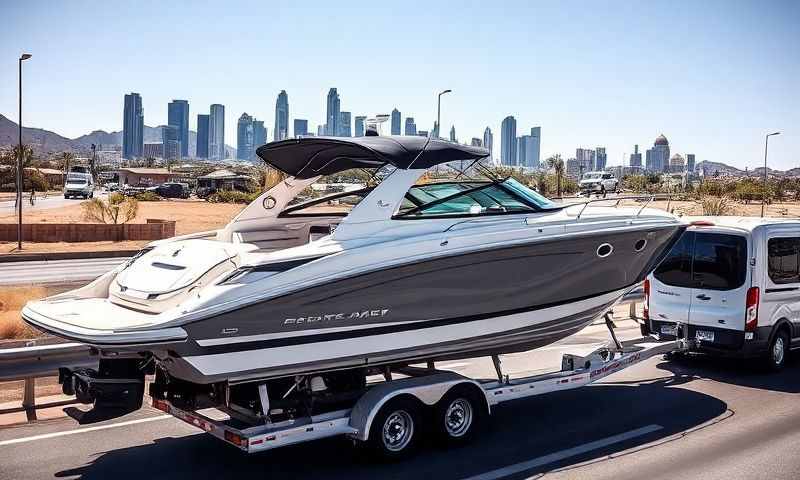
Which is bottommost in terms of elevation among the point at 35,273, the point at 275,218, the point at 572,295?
the point at 35,273

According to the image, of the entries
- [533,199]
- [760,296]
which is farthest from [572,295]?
[760,296]

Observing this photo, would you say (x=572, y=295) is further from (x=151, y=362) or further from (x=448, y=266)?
(x=151, y=362)

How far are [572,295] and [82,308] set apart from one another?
4812 millimetres

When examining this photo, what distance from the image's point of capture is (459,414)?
7.47 m

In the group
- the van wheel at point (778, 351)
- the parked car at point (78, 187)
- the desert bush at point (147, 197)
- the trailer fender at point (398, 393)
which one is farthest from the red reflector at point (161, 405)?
the desert bush at point (147, 197)

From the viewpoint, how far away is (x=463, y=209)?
315 inches

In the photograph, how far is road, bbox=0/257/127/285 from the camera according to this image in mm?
20344

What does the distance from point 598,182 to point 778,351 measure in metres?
55.2

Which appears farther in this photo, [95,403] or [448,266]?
[448,266]

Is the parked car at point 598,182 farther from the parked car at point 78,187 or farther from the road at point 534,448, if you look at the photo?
the road at point 534,448

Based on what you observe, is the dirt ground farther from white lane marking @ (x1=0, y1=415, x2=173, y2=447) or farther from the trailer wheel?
the trailer wheel

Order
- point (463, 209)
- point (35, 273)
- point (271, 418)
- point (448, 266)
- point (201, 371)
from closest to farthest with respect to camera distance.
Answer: point (201, 371)
point (271, 418)
point (448, 266)
point (463, 209)
point (35, 273)

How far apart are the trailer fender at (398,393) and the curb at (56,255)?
2249 centimetres

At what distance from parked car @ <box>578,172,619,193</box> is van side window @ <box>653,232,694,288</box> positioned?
171 feet
